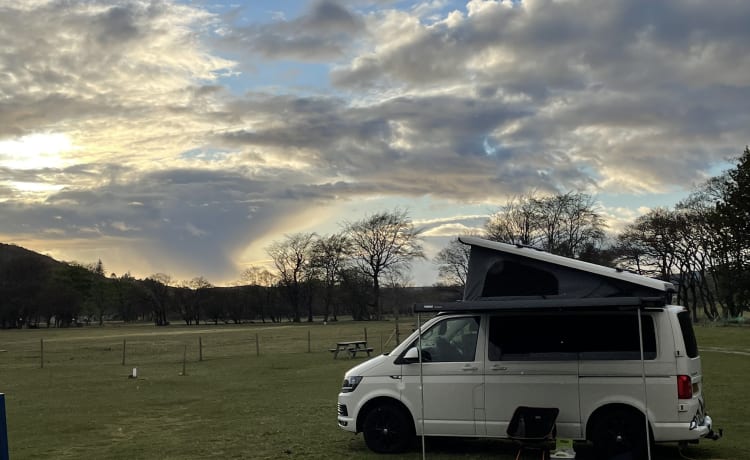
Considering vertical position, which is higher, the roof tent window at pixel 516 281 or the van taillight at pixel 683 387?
the roof tent window at pixel 516 281

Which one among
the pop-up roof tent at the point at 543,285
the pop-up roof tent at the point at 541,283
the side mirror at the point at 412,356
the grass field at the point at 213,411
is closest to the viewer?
the pop-up roof tent at the point at 543,285

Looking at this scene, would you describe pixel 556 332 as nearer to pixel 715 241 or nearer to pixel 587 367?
pixel 587 367

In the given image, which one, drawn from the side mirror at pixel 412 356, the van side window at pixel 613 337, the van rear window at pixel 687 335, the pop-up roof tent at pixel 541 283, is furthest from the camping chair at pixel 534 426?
the van rear window at pixel 687 335

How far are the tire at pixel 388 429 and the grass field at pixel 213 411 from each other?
7.9 inches

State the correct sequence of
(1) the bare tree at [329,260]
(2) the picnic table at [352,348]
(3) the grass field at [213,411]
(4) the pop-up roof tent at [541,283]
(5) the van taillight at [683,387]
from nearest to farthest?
1. (4) the pop-up roof tent at [541,283]
2. (5) the van taillight at [683,387]
3. (3) the grass field at [213,411]
4. (2) the picnic table at [352,348]
5. (1) the bare tree at [329,260]

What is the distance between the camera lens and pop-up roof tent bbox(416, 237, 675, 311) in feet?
26.9

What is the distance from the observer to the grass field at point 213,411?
10445mm

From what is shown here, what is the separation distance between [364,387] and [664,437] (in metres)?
3.86

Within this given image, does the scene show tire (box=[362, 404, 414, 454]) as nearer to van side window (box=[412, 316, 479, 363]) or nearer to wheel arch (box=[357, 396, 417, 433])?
wheel arch (box=[357, 396, 417, 433])

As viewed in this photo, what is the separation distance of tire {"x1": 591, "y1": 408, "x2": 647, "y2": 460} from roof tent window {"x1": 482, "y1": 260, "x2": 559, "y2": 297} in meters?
1.64

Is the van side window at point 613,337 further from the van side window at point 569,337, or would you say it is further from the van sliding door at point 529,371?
the van sliding door at point 529,371

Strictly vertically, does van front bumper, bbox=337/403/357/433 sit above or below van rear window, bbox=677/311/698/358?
below

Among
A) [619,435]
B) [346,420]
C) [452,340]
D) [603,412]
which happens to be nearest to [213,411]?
[346,420]

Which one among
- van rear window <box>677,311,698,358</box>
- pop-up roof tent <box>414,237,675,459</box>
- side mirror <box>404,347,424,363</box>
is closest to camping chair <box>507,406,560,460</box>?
pop-up roof tent <box>414,237,675,459</box>
